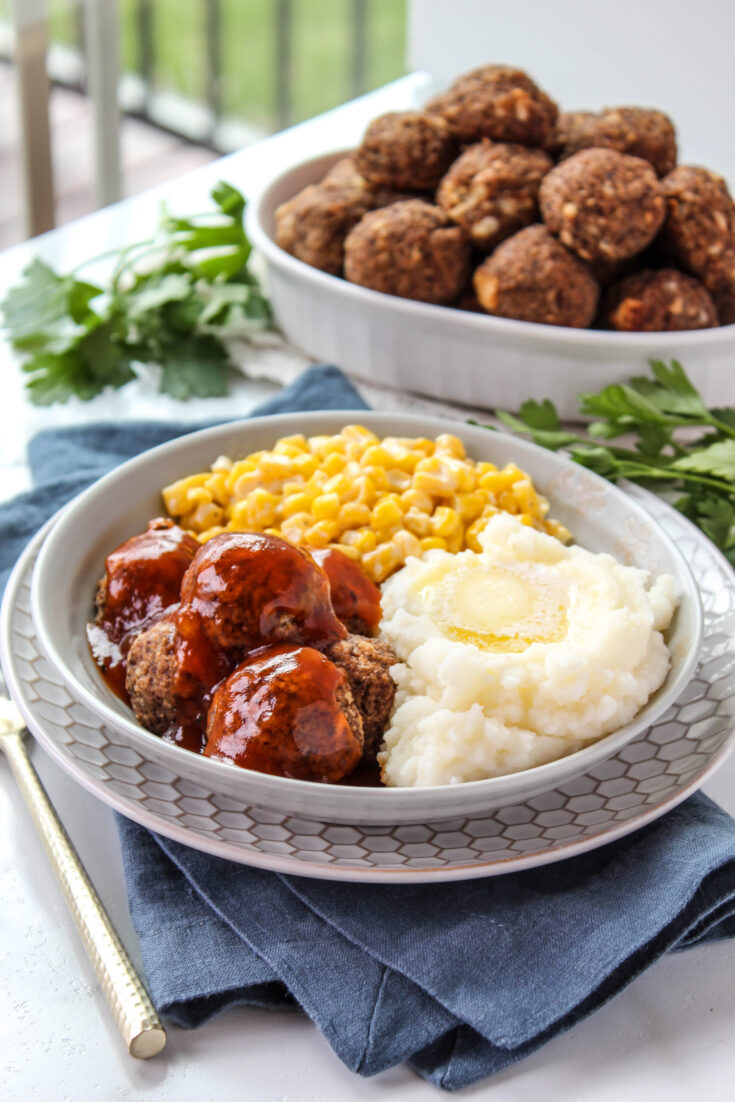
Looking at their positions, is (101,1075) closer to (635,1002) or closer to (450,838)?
(450,838)

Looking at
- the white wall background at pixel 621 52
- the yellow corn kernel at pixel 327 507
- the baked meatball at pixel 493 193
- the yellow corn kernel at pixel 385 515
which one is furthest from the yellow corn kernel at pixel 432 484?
the white wall background at pixel 621 52

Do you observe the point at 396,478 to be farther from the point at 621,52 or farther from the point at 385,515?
the point at 621,52

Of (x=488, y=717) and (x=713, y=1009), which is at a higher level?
(x=488, y=717)

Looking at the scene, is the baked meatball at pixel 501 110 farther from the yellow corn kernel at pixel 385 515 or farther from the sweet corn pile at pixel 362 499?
the yellow corn kernel at pixel 385 515

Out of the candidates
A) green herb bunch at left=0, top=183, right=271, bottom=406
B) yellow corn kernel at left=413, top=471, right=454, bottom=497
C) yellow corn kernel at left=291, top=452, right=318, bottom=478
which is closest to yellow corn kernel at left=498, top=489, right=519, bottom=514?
yellow corn kernel at left=413, top=471, right=454, bottom=497

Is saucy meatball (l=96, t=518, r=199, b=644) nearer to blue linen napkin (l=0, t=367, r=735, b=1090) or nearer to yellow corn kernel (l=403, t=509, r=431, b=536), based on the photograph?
blue linen napkin (l=0, t=367, r=735, b=1090)

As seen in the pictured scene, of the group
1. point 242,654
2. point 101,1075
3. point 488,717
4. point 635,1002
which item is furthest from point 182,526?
point 635,1002
